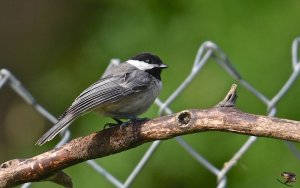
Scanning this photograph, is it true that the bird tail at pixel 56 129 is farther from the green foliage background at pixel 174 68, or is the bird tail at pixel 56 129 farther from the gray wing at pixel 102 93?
the green foliage background at pixel 174 68

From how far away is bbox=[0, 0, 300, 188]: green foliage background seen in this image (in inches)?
142

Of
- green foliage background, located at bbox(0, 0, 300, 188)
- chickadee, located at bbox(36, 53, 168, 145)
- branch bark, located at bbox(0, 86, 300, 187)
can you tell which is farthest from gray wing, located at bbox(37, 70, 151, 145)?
green foliage background, located at bbox(0, 0, 300, 188)

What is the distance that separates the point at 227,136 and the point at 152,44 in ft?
2.30

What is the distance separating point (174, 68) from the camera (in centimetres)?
391

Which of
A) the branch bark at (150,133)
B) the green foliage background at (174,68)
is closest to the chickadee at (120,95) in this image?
the branch bark at (150,133)

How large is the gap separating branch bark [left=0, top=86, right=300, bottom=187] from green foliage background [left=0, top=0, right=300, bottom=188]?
116 cm

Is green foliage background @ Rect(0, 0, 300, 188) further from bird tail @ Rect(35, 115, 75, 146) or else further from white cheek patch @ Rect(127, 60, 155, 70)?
bird tail @ Rect(35, 115, 75, 146)

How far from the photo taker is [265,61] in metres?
3.75

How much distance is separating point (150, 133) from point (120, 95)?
0.56 m

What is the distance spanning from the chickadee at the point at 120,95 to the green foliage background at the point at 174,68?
610mm

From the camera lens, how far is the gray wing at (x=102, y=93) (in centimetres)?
268

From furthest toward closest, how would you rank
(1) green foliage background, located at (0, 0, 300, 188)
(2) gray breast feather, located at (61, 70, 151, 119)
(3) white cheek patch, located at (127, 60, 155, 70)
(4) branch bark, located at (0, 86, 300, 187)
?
(1) green foliage background, located at (0, 0, 300, 188) < (3) white cheek patch, located at (127, 60, 155, 70) < (2) gray breast feather, located at (61, 70, 151, 119) < (4) branch bark, located at (0, 86, 300, 187)

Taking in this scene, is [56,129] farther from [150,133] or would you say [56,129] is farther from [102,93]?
[150,133]

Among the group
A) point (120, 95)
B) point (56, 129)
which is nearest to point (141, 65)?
Answer: point (120, 95)
